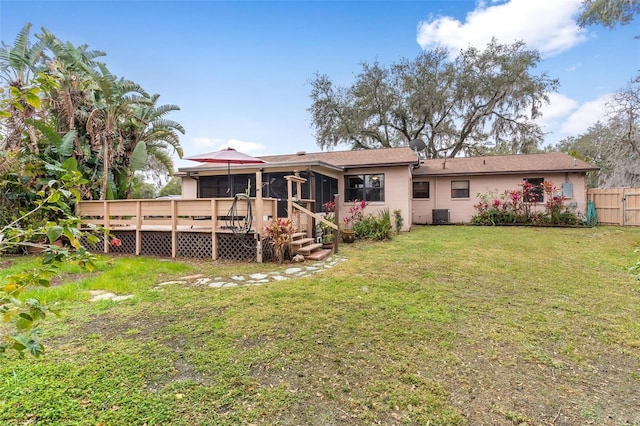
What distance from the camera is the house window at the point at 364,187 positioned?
12555mm

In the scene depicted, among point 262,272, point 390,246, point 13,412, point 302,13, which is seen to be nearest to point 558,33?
point 302,13

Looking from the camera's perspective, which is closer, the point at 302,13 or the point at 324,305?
the point at 324,305

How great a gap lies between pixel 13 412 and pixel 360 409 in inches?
89.8

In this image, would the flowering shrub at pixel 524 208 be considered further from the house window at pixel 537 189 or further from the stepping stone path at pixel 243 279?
the stepping stone path at pixel 243 279

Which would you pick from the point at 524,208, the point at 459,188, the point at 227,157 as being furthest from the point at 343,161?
the point at 524,208

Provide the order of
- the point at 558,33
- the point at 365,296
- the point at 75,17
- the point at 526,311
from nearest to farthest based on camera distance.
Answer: the point at 526,311 → the point at 365,296 → the point at 75,17 → the point at 558,33

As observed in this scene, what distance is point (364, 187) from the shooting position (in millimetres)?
12789

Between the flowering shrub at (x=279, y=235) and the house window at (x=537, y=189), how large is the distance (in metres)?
12.1

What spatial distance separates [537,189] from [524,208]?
1.16 m

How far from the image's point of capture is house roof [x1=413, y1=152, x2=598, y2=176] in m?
13.6

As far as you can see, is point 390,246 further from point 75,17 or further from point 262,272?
point 75,17

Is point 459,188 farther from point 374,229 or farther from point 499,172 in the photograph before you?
point 374,229

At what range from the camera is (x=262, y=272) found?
5961 mm

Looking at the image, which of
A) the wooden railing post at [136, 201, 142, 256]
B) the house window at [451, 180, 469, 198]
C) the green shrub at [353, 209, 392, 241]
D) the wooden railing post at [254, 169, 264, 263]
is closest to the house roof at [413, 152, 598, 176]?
the house window at [451, 180, 469, 198]
